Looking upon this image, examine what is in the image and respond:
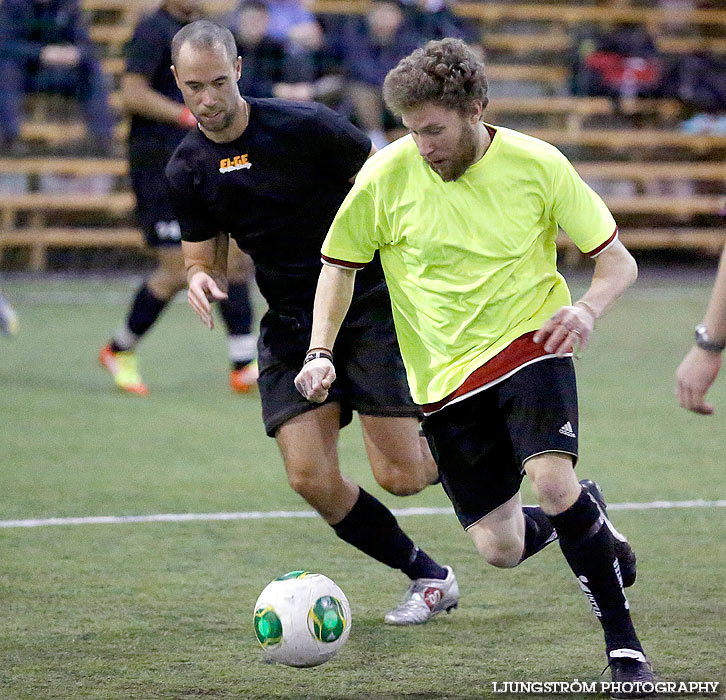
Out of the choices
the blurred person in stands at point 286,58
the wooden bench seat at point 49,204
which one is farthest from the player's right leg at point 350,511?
the wooden bench seat at point 49,204

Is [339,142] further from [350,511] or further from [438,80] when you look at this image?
[350,511]

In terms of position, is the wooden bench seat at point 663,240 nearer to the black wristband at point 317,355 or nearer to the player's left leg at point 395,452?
the player's left leg at point 395,452

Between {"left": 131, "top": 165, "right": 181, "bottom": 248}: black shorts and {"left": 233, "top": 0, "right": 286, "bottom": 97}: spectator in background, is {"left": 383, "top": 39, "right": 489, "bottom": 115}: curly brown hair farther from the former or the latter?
{"left": 233, "top": 0, "right": 286, "bottom": 97}: spectator in background

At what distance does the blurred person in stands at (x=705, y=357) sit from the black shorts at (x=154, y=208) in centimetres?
505

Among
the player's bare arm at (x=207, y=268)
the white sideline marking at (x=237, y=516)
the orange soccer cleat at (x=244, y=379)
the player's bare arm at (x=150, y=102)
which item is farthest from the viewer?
the orange soccer cleat at (x=244, y=379)

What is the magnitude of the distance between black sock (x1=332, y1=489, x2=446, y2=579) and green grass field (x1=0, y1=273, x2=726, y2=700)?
0.18 meters

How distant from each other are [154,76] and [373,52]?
685cm

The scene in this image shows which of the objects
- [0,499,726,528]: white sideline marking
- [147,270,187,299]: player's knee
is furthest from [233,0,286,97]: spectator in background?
[0,499,726,528]: white sideline marking

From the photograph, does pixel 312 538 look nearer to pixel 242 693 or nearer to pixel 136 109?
pixel 242 693

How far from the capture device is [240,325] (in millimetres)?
8414

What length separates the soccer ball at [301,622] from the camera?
151 inches

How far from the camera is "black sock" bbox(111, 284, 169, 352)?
8398 millimetres

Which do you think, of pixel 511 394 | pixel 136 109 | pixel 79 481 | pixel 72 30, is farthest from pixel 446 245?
Answer: pixel 72 30

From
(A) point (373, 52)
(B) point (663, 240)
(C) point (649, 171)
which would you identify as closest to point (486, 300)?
(A) point (373, 52)
